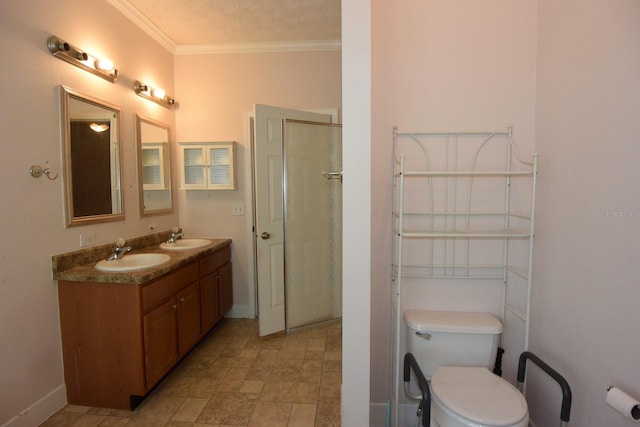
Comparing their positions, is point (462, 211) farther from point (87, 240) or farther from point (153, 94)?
point (153, 94)

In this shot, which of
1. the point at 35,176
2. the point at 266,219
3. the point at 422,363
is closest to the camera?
the point at 422,363

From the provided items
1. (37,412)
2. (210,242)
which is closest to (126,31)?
(210,242)

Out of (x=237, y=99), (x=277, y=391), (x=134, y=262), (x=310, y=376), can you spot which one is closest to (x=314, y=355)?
(x=310, y=376)

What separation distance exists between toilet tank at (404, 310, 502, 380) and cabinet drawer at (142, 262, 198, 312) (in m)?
1.53

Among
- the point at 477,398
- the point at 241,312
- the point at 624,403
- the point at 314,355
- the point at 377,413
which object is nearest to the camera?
the point at 624,403

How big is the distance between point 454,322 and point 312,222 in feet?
5.44

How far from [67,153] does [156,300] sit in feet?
3.51

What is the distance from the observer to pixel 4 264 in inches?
58.1

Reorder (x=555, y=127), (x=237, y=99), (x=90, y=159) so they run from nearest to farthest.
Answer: (x=555, y=127), (x=90, y=159), (x=237, y=99)

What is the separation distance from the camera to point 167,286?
1.94 metres

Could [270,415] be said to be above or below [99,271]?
below

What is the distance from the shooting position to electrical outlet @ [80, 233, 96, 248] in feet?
6.23

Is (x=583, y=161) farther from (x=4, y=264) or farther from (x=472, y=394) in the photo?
(x=4, y=264)

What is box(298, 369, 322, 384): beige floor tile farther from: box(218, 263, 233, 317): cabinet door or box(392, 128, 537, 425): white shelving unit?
box(218, 263, 233, 317): cabinet door
